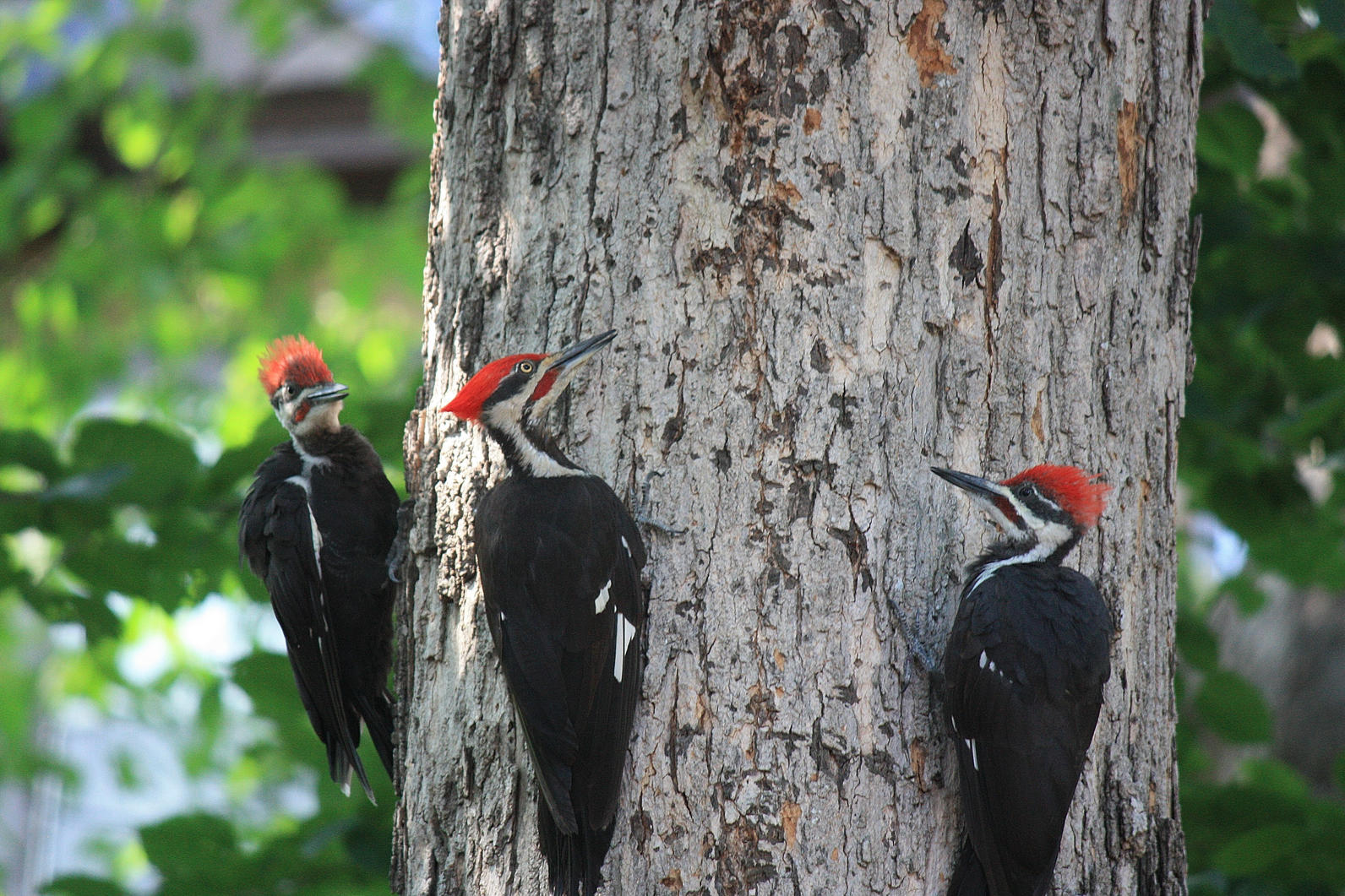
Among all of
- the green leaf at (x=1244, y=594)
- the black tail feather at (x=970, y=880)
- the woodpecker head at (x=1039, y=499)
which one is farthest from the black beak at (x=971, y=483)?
the green leaf at (x=1244, y=594)

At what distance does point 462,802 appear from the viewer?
79.6 inches

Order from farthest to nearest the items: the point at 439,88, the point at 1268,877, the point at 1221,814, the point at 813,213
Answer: the point at 1221,814 → the point at 1268,877 → the point at 439,88 → the point at 813,213

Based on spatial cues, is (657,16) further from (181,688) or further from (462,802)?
(181,688)

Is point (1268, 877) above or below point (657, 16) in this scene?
below

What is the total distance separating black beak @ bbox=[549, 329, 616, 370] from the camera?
2025 mm

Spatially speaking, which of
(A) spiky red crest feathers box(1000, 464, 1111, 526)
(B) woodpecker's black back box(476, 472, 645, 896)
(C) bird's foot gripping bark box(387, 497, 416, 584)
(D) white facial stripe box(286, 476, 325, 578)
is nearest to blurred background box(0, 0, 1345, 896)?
(D) white facial stripe box(286, 476, 325, 578)

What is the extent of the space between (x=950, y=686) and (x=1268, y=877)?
1.43 metres

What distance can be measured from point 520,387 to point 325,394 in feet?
3.30

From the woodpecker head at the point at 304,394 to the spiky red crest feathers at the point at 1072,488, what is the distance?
1752 mm

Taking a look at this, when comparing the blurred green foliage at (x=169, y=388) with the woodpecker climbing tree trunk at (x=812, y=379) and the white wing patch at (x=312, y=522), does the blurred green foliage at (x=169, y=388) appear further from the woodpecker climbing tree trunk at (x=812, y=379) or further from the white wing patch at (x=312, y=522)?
the woodpecker climbing tree trunk at (x=812, y=379)

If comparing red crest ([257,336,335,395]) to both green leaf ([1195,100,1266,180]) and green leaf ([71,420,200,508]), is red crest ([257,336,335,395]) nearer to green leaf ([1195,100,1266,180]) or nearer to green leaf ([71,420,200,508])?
green leaf ([71,420,200,508])

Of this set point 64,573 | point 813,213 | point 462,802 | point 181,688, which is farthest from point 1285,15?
point 181,688

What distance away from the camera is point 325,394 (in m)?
2.85

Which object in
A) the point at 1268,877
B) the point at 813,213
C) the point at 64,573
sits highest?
the point at 813,213
